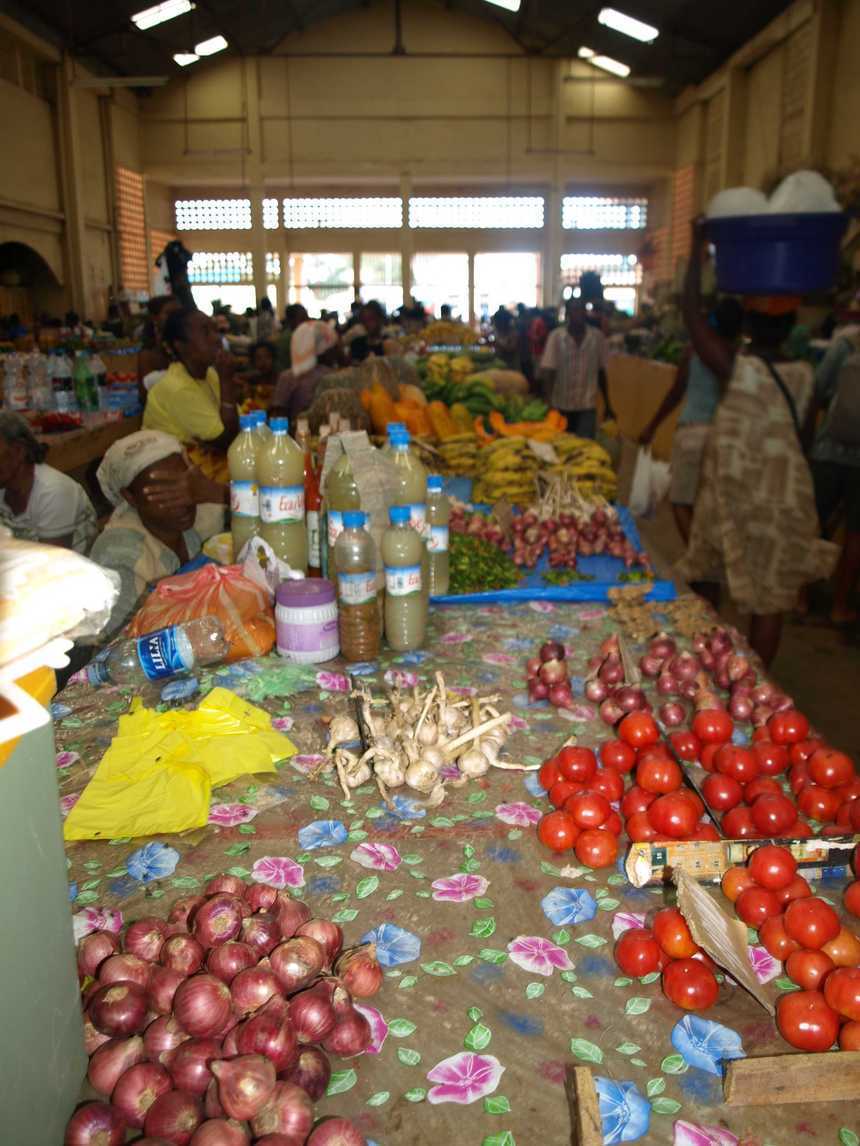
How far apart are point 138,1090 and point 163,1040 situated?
2.9 inches

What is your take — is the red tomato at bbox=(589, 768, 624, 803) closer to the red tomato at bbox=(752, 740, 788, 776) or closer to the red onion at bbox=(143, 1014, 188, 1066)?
the red tomato at bbox=(752, 740, 788, 776)

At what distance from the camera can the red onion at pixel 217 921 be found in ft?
3.86

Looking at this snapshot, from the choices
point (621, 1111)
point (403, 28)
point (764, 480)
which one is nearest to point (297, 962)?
point (621, 1111)

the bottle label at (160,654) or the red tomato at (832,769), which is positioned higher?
the bottle label at (160,654)

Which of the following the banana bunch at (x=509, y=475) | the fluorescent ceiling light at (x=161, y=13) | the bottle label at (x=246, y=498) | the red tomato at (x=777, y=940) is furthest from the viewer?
the fluorescent ceiling light at (x=161, y=13)

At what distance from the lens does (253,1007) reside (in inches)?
42.2

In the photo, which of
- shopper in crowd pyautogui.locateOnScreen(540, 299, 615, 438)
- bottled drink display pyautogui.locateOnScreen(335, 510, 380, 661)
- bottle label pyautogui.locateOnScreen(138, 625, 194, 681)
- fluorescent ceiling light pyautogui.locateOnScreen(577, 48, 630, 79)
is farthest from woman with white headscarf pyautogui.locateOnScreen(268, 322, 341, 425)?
fluorescent ceiling light pyautogui.locateOnScreen(577, 48, 630, 79)

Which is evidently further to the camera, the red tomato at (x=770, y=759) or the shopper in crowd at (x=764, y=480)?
the shopper in crowd at (x=764, y=480)

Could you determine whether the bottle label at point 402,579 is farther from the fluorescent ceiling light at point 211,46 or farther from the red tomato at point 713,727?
the fluorescent ceiling light at point 211,46

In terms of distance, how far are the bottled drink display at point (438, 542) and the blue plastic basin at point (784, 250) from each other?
186cm

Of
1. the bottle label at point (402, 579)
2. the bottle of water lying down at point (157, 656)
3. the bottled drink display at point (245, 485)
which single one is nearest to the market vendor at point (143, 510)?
the bottled drink display at point (245, 485)

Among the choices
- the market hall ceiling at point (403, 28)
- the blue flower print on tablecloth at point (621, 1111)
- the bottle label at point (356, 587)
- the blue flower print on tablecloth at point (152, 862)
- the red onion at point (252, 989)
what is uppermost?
the market hall ceiling at point (403, 28)

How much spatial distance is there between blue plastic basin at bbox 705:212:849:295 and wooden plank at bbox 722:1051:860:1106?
3.28 meters

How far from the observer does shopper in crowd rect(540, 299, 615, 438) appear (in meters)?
8.29
